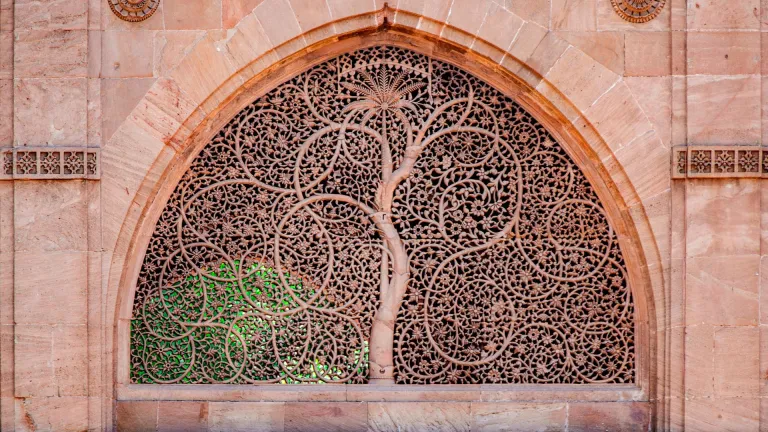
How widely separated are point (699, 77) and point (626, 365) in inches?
78.9

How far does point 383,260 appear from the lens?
24.5 ft

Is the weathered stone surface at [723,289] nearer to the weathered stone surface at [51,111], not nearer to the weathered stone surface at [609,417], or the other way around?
the weathered stone surface at [609,417]

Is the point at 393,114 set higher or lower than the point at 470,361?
higher

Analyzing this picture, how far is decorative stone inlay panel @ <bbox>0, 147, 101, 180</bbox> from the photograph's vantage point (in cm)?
723

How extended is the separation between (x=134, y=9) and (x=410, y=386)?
315cm

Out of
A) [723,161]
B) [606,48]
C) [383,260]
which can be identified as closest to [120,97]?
[383,260]

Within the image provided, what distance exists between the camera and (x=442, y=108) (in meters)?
7.57

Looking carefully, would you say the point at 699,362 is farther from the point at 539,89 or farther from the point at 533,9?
the point at 533,9

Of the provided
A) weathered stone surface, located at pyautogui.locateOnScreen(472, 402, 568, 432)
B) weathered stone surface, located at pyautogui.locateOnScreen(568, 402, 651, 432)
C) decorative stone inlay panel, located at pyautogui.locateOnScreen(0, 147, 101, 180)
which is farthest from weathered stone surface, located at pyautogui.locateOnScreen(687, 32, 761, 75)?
decorative stone inlay panel, located at pyautogui.locateOnScreen(0, 147, 101, 180)

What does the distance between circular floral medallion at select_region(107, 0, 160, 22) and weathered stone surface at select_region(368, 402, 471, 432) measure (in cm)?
304

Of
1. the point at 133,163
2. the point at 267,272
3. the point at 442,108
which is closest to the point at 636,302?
the point at 442,108

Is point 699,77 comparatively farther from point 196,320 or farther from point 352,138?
point 196,320

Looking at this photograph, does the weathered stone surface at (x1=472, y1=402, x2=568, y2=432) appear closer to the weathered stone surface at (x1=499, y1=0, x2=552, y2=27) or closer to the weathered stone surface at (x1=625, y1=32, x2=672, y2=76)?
the weathered stone surface at (x1=625, y1=32, x2=672, y2=76)

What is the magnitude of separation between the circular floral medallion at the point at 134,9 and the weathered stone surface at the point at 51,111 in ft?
1.69
